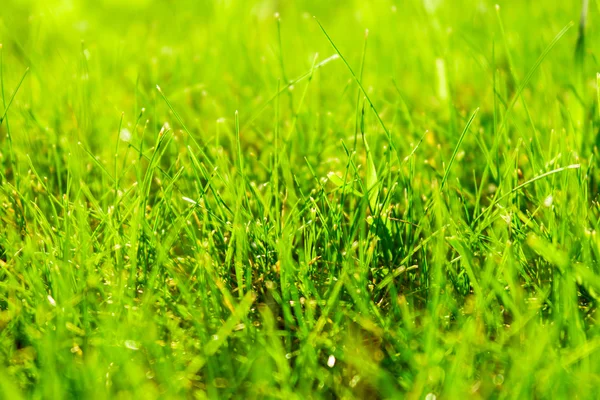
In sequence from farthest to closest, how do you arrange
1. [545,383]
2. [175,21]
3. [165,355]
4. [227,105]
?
[175,21] → [227,105] → [165,355] → [545,383]

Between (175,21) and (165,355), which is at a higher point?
(175,21)

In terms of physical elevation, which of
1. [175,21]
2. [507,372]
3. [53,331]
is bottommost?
[507,372]

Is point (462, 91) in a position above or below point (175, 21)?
below

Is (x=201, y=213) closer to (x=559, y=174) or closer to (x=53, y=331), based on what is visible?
(x=53, y=331)

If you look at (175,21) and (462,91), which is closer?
(462,91)

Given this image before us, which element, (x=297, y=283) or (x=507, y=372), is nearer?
(x=507, y=372)

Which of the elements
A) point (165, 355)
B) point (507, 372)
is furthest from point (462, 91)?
point (165, 355)

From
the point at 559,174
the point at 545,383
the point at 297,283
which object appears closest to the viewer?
the point at 545,383

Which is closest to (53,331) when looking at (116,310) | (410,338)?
(116,310)

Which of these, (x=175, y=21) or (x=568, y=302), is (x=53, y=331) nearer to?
(x=568, y=302)
